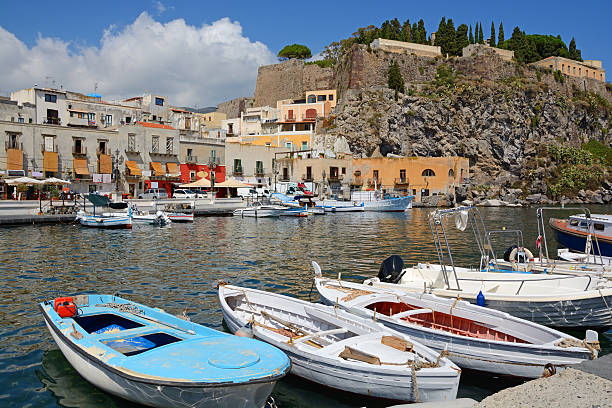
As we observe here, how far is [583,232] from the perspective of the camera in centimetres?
2011

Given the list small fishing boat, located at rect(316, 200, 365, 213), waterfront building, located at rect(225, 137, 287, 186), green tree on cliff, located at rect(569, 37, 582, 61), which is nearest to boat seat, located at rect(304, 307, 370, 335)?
small fishing boat, located at rect(316, 200, 365, 213)

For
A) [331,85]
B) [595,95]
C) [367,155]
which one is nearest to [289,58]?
[331,85]

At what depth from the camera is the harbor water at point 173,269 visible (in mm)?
6887

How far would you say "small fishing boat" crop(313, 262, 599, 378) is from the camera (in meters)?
6.63

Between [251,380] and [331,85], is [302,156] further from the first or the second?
[251,380]

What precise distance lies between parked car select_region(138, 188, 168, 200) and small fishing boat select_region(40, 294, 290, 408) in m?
37.4

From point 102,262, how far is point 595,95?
3629 inches

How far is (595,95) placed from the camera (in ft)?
278

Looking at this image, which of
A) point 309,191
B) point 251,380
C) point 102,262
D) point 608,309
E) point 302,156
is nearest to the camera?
point 251,380

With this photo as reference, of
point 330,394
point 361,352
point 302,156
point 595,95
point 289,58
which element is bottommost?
point 330,394

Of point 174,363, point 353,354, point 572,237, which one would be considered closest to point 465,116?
point 572,237

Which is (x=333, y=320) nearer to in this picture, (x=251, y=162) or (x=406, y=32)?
(x=251, y=162)

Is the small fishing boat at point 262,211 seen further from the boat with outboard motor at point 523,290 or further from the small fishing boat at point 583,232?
the boat with outboard motor at point 523,290

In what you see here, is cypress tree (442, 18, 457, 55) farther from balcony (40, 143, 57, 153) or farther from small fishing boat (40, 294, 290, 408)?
small fishing boat (40, 294, 290, 408)
